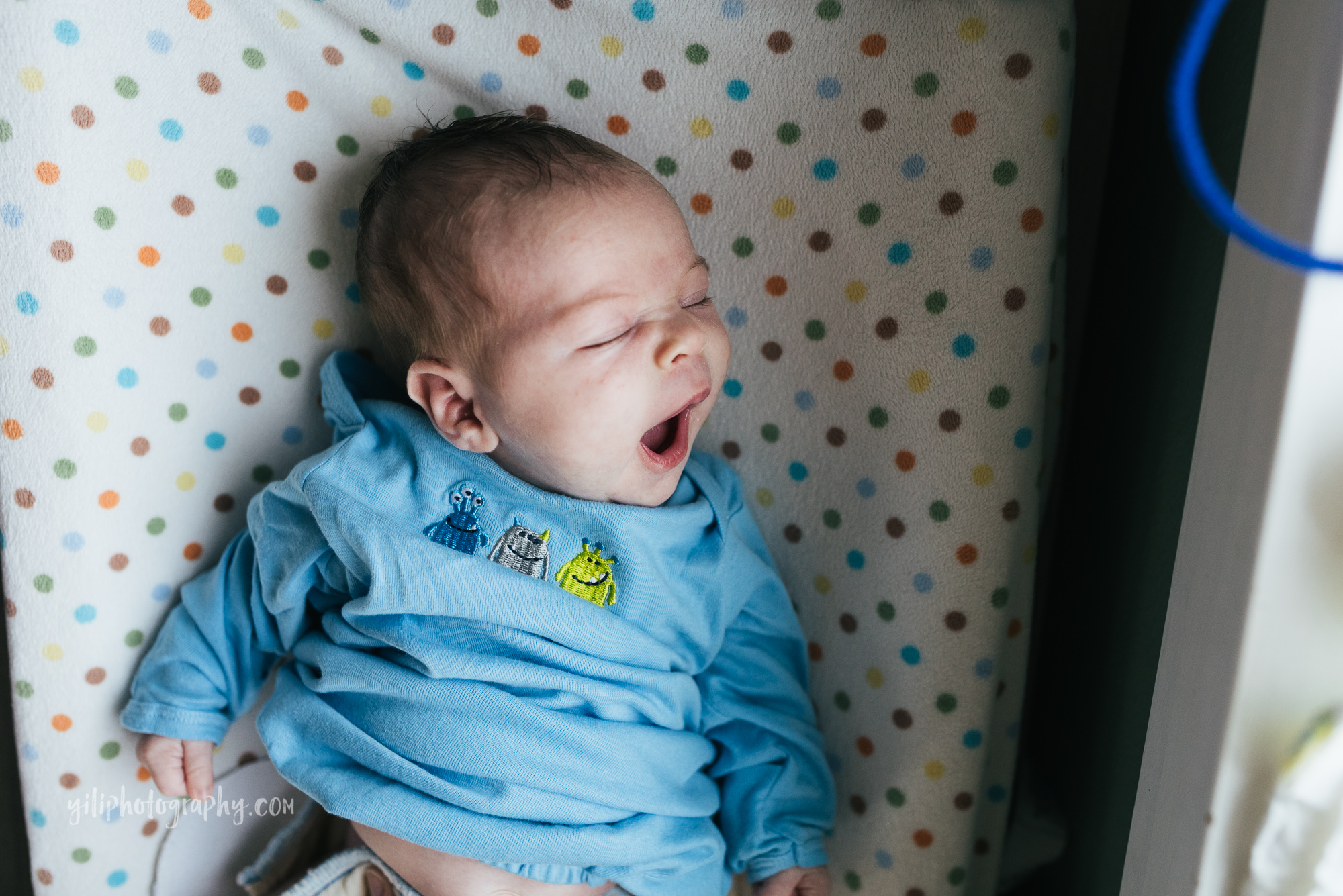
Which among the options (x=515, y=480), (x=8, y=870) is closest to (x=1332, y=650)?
(x=515, y=480)

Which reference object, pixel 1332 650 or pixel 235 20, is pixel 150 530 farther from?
pixel 1332 650

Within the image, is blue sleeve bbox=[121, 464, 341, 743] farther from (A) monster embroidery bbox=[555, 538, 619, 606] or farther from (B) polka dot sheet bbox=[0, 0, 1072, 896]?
(A) monster embroidery bbox=[555, 538, 619, 606]

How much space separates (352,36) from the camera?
85 cm

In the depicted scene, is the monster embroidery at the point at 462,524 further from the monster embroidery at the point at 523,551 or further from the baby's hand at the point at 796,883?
the baby's hand at the point at 796,883

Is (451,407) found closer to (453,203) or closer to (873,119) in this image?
(453,203)

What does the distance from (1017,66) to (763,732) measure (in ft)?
2.10

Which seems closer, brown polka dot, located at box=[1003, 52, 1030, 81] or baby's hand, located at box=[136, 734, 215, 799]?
brown polka dot, located at box=[1003, 52, 1030, 81]

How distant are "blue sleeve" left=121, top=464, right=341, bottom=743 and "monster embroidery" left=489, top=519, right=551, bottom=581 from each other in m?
0.17

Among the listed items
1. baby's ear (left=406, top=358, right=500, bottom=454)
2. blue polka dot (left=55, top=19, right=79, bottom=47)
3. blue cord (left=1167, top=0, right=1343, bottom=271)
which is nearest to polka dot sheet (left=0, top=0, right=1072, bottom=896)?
blue polka dot (left=55, top=19, right=79, bottom=47)

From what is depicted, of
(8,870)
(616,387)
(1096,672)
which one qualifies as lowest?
(8,870)

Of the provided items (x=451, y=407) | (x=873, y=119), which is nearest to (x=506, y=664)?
(x=451, y=407)

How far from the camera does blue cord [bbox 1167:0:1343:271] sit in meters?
0.38

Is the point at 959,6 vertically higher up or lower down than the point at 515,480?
higher up

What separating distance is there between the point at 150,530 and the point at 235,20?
50 centimetres
